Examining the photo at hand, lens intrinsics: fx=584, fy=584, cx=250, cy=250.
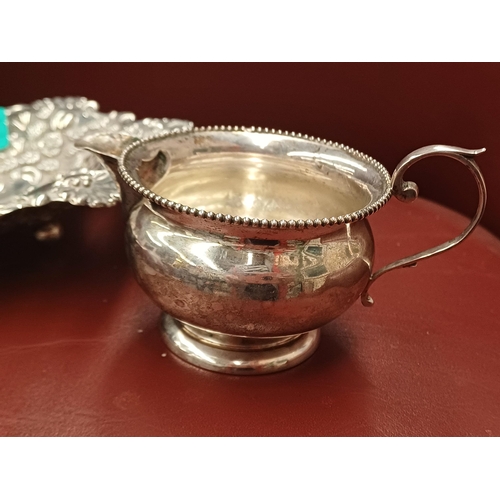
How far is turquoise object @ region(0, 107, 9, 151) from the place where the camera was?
82 cm

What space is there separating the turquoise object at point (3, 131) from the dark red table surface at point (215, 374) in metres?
0.17

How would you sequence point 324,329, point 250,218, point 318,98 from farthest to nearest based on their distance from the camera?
1. point 318,98
2. point 324,329
3. point 250,218

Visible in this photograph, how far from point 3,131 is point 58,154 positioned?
10cm

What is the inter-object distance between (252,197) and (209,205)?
0.17ft

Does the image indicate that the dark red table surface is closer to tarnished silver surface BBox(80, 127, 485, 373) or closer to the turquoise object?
tarnished silver surface BBox(80, 127, 485, 373)

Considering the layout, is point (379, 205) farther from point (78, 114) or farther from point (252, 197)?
point (78, 114)

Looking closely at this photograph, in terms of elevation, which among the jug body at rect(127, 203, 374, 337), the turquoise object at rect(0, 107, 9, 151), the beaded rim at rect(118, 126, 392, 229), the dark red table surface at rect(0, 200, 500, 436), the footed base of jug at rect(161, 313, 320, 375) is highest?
the beaded rim at rect(118, 126, 392, 229)

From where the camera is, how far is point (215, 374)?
0.54 metres

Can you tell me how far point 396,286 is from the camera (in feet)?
2.35

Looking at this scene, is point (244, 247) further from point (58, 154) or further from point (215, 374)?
point (58, 154)

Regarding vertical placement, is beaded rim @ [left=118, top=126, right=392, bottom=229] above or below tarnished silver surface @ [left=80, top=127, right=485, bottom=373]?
above

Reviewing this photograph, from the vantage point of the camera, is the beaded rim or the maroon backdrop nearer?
the beaded rim

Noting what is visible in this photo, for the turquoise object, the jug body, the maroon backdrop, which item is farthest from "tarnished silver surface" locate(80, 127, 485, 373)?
the maroon backdrop

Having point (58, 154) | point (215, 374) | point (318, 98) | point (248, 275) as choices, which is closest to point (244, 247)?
point (248, 275)
